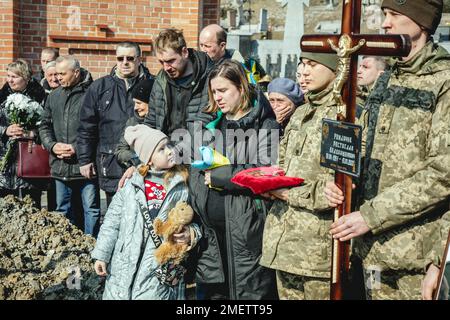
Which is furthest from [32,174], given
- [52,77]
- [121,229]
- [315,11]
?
[315,11]

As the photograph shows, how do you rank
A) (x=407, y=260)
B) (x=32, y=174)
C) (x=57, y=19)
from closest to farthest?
(x=407, y=260), (x=32, y=174), (x=57, y=19)

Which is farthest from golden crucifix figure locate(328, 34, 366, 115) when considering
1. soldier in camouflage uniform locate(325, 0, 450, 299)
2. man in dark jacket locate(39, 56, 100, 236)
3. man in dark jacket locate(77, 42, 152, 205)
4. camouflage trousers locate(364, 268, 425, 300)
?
man in dark jacket locate(39, 56, 100, 236)

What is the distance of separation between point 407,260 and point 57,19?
776cm

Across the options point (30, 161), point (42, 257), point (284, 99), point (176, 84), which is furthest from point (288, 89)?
point (30, 161)

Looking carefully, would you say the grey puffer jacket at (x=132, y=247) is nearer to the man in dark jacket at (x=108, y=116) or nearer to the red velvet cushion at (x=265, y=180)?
the red velvet cushion at (x=265, y=180)

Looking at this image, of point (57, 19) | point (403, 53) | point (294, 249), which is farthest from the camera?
point (57, 19)

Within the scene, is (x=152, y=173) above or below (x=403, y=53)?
below

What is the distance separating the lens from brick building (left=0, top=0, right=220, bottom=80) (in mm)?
10008

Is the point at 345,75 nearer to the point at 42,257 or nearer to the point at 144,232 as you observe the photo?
the point at 144,232

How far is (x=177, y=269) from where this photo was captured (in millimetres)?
4684

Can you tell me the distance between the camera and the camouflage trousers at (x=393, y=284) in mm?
3441

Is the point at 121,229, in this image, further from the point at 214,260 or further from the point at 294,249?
the point at 294,249

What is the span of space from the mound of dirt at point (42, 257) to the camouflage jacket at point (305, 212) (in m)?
1.94

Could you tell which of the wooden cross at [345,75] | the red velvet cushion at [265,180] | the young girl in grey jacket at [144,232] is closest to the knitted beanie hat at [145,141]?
the young girl in grey jacket at [144,232]
